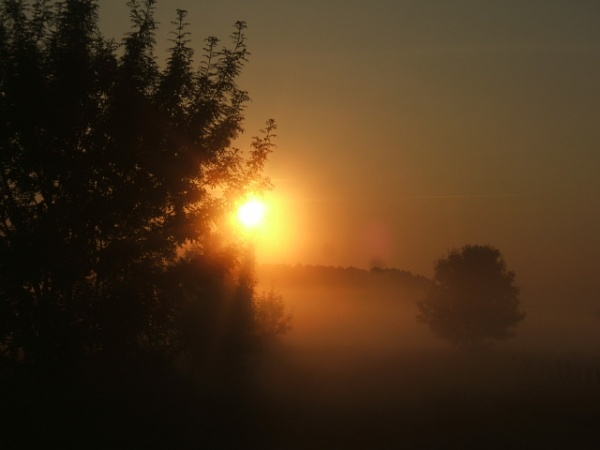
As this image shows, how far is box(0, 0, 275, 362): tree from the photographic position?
13.4 metres

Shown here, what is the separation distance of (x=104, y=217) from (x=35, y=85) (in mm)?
3477

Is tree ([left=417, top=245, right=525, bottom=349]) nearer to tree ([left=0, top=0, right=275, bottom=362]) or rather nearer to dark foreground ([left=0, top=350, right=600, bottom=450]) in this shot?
dark foreground ([left=0, top=350, right=600, bottom=450])

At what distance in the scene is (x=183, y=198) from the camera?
15.3 meters

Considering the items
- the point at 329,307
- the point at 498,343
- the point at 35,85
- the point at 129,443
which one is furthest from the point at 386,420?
the point at 329,307

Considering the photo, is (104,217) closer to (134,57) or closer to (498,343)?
(134,57)

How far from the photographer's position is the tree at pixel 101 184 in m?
13.4

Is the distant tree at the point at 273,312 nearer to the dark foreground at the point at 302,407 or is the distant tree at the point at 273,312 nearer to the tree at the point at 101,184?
the dark foreground at the point at 302,407

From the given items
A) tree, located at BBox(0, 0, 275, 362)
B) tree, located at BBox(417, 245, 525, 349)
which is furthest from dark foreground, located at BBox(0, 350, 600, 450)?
tree, located at BBox(417, 245, 525, 349)

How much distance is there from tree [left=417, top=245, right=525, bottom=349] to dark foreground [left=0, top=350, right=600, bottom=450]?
8.91 metres

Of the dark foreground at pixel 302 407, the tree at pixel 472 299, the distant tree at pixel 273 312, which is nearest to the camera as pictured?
the dark foreground at pixel 302 407

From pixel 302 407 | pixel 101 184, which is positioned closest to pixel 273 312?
pixel 302 407

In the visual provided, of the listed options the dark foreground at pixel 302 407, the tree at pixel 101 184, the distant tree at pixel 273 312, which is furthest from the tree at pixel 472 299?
the tree at pixel 101 184

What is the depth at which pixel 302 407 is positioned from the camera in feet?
96.2

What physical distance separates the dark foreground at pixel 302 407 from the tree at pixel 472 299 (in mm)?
8911
